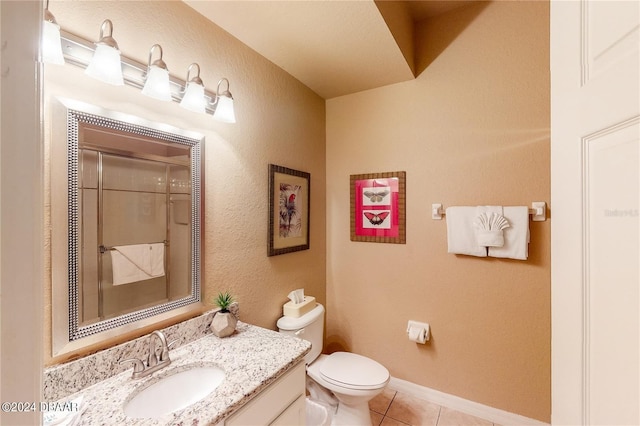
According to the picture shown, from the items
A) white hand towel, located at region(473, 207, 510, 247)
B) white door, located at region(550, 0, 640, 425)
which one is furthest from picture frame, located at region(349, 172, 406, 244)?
white door, located at region(550, 0, 640, 425)

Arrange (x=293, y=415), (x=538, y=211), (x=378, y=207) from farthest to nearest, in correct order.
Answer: (x=378, y=207) → (x=538, y=211) → (x=293, y=415)

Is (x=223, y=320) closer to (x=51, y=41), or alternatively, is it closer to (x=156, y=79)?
(x=156, y=79)

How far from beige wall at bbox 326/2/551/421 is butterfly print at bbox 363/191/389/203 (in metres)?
0.18

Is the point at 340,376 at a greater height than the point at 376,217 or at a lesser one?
lesser

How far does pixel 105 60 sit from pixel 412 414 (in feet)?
8.28

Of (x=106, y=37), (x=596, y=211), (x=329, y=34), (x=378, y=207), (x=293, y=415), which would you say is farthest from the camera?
(x=378, y=207)

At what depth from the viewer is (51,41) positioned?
0.82 metres

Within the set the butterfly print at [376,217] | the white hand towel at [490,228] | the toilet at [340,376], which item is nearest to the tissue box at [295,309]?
the toilet at [340,376]

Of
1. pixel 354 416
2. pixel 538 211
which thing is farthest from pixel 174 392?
pixel 538 211

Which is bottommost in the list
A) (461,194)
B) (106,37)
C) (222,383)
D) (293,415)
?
(293,415)

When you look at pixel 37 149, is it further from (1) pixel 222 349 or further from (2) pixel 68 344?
(1) pixel 222 349

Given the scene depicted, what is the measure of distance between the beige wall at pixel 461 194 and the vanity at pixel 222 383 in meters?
1.07

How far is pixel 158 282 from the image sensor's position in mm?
1155

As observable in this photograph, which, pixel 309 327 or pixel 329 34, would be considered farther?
pixel 309 327
